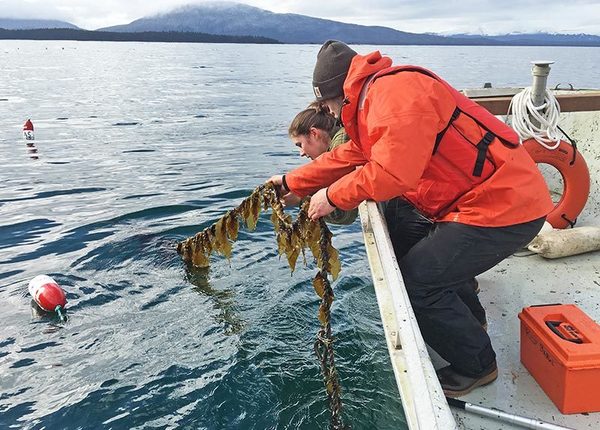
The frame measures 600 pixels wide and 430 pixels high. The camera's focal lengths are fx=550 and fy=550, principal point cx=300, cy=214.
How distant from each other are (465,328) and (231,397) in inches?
89.3

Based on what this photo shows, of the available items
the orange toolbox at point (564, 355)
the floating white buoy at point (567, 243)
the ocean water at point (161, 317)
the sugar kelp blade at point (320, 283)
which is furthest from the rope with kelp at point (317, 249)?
the floating white buoy at point (567, 243)

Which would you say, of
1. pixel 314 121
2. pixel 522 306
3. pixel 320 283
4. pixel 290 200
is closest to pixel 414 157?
pixel 320 283

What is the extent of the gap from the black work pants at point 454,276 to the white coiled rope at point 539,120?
278 cm

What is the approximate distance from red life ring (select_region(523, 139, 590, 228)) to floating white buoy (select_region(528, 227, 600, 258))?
0.42 m

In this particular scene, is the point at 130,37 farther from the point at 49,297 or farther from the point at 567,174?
the point at 567,174

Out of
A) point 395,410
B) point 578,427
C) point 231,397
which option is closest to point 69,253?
point 231,397

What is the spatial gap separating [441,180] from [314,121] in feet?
6.90

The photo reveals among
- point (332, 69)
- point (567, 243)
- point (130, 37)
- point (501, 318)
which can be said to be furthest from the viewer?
point (130, 37)

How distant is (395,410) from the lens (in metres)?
4.53

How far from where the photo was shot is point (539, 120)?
18.9 ft

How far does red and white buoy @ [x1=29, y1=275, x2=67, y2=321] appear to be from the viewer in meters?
6.07

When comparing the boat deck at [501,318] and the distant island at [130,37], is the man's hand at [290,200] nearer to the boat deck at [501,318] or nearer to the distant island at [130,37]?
the boat deck at [501,318]

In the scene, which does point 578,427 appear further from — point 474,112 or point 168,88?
point 168,88

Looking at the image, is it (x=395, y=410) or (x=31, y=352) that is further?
(x=31, y=352)
